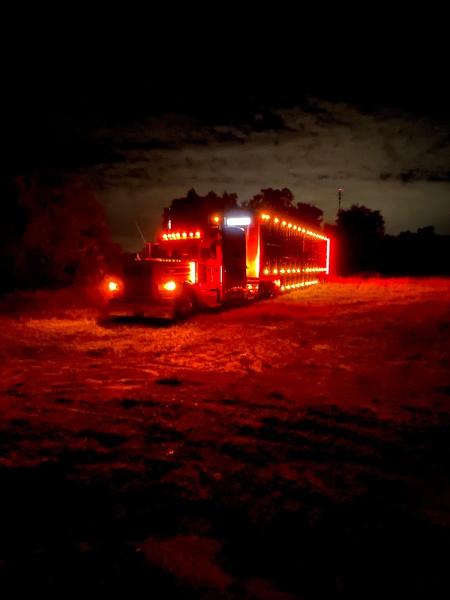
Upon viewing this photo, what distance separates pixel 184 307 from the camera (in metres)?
11.9

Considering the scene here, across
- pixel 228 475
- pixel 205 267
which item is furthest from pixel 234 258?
pixel 228 475

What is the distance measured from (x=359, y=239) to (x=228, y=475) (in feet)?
144

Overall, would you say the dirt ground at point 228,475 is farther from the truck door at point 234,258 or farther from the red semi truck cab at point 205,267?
the truck door at point 234,258

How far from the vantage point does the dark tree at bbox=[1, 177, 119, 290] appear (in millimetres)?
20109

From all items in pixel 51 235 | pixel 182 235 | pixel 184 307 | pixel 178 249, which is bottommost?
pixel 184 307

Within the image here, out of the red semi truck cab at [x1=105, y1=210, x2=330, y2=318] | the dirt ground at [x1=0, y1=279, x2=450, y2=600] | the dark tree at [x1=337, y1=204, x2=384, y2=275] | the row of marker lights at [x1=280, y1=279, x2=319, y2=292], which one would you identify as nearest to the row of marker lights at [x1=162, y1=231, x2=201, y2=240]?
the red semi truck cab at [x1=105, y1=210, x2=330, y2=318]

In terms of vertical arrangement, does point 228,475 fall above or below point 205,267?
below

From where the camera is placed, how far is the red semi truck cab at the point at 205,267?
1159cm

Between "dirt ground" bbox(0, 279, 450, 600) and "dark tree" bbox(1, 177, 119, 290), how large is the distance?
14506 mm

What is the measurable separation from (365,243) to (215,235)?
35.0 meters

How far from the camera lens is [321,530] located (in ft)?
9.39

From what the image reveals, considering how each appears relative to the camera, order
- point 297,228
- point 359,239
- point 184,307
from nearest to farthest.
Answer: point 184,307 < point 297,228 < point 359,239

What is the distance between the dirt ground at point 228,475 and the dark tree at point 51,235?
14506mm

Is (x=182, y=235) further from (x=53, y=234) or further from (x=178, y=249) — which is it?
(x=53, y=234)
